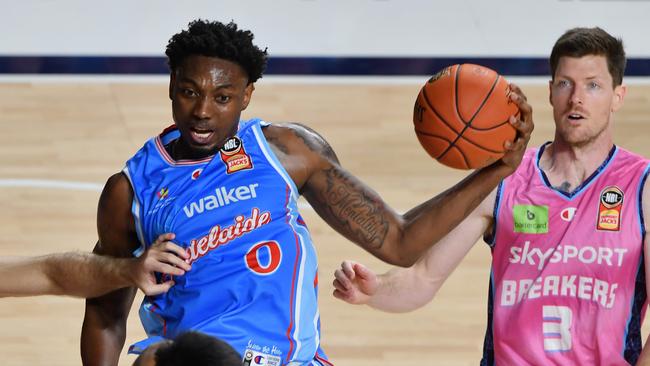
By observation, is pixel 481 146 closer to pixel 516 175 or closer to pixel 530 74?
pixel 516 175

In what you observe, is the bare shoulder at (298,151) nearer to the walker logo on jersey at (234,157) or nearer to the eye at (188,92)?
the walker logo on jersey at (234,157)

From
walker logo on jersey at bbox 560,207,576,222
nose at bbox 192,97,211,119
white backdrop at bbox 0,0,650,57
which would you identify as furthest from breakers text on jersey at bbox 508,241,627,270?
white backdrop at bbox 0,0,650,57

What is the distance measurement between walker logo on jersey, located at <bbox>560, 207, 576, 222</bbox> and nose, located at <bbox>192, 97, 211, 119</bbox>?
1.40 metres

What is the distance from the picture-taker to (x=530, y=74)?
10.0 meters

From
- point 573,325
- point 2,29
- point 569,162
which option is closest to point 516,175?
point 569,162

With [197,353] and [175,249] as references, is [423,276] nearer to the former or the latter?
[175,249]

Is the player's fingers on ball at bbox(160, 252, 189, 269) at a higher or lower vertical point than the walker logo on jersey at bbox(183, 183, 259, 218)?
lower

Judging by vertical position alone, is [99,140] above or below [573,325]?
below

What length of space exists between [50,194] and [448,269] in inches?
152

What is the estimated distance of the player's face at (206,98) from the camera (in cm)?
399

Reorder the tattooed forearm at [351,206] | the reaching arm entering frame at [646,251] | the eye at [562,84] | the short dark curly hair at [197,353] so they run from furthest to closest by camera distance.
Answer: the eye at [562,84], the reaching arm entering frame at [646,251], the tattooed forearm at [351,206], the short dark curly hair at [197,353]

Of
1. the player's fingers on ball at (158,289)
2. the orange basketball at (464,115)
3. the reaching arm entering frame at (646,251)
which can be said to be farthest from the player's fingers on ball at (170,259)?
the reaching arm entering frame at (646,251)

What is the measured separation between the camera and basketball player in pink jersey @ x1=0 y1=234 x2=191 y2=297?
3836mm

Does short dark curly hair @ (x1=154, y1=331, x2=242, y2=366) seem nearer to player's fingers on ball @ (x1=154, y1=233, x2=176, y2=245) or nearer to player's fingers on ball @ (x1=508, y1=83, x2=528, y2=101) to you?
player's fingers on ball @ (x1=154, y1=233, x2=176, y2=245)
